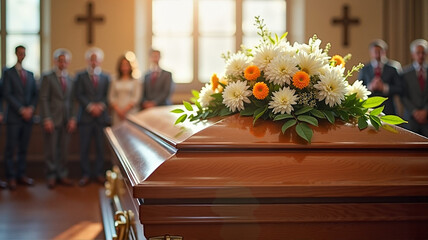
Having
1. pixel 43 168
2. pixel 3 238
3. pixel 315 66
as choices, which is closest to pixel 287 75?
pixel 315 66

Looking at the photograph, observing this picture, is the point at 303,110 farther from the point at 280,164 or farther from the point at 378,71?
the point at 378,71

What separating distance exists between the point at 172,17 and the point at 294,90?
7.88 metres

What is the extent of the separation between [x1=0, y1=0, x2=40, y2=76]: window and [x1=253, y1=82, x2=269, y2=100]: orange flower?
7.88 m

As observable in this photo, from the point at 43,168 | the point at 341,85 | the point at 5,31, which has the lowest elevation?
the point at 43,168

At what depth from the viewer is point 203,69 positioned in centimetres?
1004

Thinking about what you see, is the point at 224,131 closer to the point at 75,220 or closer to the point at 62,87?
the point at 75,220

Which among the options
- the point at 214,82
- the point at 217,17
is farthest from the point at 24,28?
the point at 214,82

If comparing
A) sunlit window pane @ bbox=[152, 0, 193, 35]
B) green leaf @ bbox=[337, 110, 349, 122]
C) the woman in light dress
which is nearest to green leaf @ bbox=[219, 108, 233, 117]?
green leaf @ bbox=[337, 110, 349, 122]

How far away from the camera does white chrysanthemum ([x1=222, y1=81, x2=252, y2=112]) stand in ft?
8.20

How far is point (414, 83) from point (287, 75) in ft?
17.8

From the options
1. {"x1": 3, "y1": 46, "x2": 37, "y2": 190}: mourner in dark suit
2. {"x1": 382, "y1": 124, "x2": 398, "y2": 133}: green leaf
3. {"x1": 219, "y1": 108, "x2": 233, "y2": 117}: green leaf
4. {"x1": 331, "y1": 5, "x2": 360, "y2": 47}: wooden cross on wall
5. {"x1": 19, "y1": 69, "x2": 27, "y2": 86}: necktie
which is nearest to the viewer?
{"x1": 382, "y1": 124, "x2": 398, "y2": 133}: green leaf

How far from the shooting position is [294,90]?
7.79 ft

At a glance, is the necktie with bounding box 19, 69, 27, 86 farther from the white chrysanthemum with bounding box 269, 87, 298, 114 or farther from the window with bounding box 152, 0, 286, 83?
the white chrysanthemum with bounding box 269, 87, 298, 114

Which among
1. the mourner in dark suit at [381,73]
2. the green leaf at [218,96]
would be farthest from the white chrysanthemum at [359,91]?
the mourner in dark suit at [381,73]
